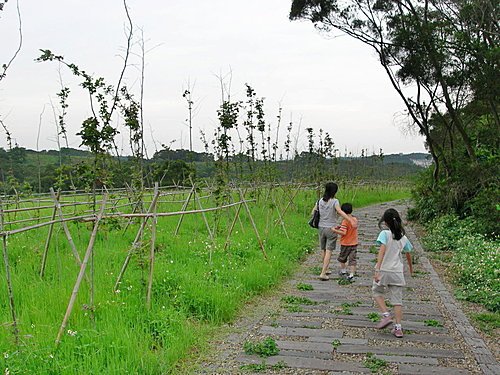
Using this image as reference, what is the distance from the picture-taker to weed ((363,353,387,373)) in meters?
4.04

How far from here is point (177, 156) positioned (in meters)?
14.4

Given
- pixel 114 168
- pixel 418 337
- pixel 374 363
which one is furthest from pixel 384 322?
pixel 114 168

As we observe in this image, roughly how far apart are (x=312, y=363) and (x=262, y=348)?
1.50 ft

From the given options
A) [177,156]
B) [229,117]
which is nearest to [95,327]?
[229,117]

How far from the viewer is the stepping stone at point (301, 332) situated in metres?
4.88

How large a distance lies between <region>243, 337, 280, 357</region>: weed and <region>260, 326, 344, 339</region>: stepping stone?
42 cm

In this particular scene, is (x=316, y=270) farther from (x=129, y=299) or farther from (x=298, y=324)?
(x=129, y=299)

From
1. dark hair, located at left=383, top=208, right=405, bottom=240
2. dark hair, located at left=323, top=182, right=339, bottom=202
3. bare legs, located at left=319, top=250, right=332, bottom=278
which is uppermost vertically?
dark hair, located at left=323, top=182, right=339, bottom=202

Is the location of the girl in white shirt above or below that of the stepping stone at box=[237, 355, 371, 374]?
above

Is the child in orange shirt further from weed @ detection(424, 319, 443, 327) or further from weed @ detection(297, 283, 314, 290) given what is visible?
weed @ detection(424, 319, 443, 327)

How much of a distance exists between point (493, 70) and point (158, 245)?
9.03m

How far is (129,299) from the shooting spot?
4.91m

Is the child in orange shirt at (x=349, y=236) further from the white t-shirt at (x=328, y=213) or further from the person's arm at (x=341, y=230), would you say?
the white t-shirt at (x=328, y=213)

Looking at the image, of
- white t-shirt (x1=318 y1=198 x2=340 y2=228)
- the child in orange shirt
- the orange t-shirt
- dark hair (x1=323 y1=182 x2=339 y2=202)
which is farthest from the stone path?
dark hair (x1=323 y1=182 x2=339 y2=202)
